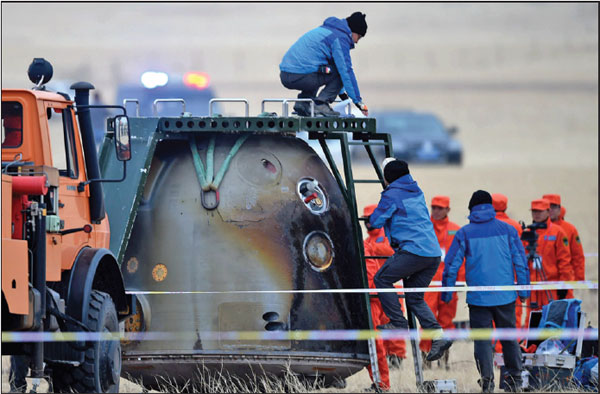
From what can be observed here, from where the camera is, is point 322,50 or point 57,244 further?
point 322,50

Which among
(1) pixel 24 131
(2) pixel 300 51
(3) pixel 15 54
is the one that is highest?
(3) pixel 15 54

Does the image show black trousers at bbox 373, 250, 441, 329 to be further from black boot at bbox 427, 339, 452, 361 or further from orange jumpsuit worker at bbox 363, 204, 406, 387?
orange jumpsuit worker at bbox 363, 204, 406, 387

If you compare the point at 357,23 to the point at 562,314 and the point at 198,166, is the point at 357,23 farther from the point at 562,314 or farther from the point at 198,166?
the point at 562,314

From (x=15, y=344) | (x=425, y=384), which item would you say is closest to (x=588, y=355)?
(x=425, y=384)

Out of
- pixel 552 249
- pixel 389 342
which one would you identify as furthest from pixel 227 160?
pixel 552 249

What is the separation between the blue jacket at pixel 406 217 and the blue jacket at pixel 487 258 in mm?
526

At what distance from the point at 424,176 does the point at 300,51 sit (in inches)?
1075

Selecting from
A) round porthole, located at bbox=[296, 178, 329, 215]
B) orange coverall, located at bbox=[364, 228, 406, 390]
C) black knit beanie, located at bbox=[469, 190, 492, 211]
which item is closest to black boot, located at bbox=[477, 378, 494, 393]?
orange coverall, located at bbox=[364, 228, 406, 390]

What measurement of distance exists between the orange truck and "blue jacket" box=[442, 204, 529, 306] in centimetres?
329

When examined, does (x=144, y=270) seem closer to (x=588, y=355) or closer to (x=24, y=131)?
(x=24, y=131)

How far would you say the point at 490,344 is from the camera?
12266 mm

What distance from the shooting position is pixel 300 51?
41.0 feet

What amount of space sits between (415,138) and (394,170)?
2422 cm

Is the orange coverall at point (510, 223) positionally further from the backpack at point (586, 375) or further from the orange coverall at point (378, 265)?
the backpack at point (586, 375)
